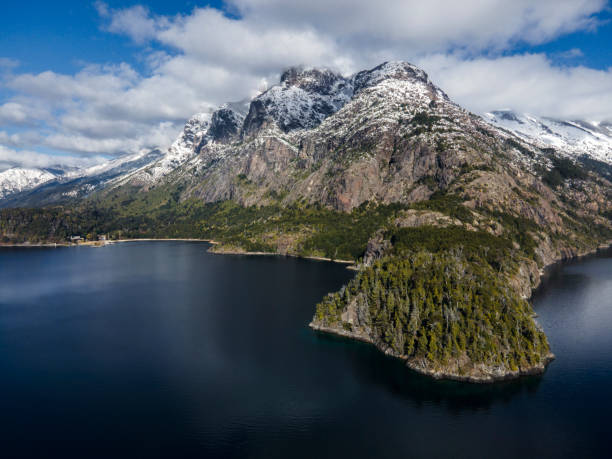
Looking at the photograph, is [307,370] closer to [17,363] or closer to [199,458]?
[199,458]

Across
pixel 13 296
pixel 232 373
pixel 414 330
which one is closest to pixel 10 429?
pixel 232 373

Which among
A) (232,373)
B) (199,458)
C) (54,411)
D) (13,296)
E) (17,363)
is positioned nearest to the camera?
(199,458)

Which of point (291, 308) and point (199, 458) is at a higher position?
point (291, 308)

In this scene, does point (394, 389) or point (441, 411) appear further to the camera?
point (394, 389)

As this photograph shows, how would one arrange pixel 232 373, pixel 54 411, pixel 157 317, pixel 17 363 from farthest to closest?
pixel 157 317 → pixel 17 363 → pixel 232 373 → pixel 54 411

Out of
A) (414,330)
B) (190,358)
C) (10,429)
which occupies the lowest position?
(10,429)

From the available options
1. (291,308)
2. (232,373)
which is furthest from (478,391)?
(291,308)
